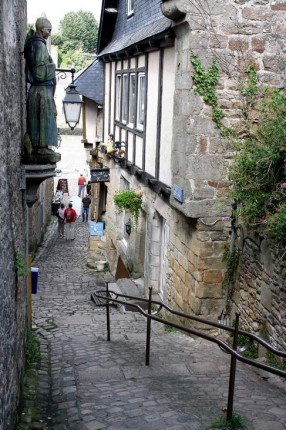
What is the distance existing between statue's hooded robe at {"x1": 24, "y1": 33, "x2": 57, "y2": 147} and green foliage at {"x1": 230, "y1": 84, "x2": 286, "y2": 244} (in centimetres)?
234

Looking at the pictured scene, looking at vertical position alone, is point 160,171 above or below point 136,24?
below

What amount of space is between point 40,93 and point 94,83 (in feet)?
36.5

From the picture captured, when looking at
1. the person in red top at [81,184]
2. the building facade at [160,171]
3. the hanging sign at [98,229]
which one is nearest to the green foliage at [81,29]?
the person in red top at [81,184]

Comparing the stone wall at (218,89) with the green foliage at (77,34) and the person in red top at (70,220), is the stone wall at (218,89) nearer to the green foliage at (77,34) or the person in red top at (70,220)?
the person in red top at (70,220)

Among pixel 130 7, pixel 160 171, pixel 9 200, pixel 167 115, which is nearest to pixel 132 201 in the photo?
pixel 160 171

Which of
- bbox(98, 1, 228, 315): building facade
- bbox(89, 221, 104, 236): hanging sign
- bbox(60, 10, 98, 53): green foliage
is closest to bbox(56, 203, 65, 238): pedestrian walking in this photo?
bbox(89, 221, 104, 236): hanging sign

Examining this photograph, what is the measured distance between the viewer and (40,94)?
23.0 ft

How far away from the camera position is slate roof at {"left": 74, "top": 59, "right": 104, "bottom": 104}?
58.3 ft

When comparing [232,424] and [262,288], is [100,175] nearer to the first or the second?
[262,288]

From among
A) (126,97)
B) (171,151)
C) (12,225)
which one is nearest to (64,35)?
(126,97)

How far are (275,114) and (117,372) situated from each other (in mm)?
3771

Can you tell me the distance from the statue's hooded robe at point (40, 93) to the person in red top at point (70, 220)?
49.0ft

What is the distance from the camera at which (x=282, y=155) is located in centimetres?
709

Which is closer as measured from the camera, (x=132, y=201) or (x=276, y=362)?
(x=276, y=362)
